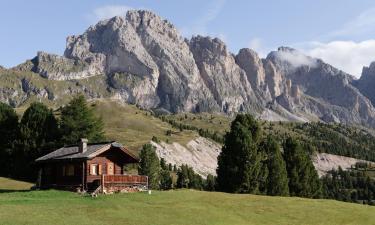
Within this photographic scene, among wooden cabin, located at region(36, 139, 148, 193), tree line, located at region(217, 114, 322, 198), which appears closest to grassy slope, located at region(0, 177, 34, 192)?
wooden cabin, located at region(36, 139, 148, 193)

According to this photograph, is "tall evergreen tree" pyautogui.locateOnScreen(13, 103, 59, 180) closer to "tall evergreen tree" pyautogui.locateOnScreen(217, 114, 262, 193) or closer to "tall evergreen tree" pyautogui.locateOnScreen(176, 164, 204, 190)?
"tall evergreen tree" pyautogui.locateOnScreen(217, 114, 262, 193)

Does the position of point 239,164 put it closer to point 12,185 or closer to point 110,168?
point 110,168

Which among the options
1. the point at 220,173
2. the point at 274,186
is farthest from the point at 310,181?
the point at 220,173

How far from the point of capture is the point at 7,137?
102 m

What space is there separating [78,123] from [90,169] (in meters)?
36.7

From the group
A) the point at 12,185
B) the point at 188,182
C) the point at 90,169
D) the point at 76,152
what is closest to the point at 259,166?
the point at 90,169

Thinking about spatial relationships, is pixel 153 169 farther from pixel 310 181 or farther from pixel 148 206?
pixel 148 206

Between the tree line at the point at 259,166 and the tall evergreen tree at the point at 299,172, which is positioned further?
the tall evergreen tree at the point at 299,172

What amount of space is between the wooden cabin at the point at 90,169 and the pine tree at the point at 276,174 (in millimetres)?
24919

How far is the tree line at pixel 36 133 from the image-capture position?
97125 millimetres

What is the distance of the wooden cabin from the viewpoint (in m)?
64.1

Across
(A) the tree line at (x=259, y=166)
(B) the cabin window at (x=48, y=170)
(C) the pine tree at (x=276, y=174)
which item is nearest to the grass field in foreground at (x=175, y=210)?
(B) the cabin window at (x=48, y=170)

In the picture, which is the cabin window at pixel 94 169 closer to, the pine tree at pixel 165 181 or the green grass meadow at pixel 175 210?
the green grass meadow at pixel 175 210

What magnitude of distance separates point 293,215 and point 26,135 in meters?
66.0
